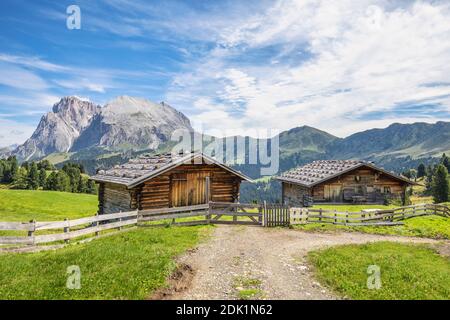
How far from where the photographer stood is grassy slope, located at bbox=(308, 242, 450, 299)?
35.1ft

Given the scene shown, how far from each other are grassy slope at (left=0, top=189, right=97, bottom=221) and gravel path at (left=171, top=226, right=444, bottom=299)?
1085 inches

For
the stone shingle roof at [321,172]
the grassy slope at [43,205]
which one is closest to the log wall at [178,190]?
the stone shingle roof at [321,172]

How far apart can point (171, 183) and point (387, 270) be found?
17639 millimetres

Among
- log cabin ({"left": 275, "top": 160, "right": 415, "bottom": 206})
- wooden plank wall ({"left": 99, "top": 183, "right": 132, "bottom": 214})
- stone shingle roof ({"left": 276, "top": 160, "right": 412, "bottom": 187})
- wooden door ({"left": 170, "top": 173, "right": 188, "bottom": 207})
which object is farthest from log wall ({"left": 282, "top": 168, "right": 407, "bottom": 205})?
wooden plank wall ({"left": 99, "top": 183, "right": 132, "bottom": 214})

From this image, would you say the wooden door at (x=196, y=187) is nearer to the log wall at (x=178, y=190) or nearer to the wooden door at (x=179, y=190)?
the log wall at (x=178, y=190)

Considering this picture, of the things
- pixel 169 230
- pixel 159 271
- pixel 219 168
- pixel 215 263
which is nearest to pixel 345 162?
pixel 219 168

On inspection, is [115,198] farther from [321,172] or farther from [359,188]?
[359,188]

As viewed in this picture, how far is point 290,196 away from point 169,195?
21.5m

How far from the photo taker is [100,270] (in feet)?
38.9

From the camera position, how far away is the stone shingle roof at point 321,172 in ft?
117

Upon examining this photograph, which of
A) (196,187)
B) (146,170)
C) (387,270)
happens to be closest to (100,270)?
(387,270)

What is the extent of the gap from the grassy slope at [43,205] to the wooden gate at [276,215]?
85.1 ft

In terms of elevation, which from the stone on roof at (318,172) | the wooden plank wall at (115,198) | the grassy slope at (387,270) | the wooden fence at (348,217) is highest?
the stone on roof at (318,172)
